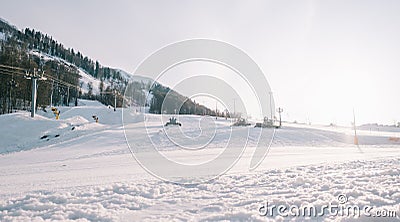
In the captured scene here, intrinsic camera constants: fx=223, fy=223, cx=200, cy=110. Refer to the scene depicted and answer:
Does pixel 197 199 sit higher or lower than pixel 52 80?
lower

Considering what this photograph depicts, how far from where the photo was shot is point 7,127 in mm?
22266

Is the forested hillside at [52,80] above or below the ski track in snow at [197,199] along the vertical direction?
above

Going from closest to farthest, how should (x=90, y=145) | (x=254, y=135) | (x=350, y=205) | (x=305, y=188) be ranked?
(x=350, y=205)
(x=305, y=188)
(x=90, y=145)
(x=254, y=135)

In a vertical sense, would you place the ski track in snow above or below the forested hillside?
below

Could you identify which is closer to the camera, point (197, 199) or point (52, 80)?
point (197, 199)

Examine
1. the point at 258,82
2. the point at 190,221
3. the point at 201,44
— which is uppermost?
the point at 201,44

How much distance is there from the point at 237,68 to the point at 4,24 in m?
216

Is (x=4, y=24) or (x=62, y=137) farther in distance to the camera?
(x=4, y=24)

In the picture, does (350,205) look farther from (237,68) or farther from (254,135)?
(254,135)

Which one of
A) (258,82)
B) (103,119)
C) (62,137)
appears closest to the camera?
(258,82)

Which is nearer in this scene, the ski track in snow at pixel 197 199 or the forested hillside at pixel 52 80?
the ski track in snow at pixel 197 199

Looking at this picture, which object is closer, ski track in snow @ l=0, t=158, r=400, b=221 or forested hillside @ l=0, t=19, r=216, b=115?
ski track in snow @ l=0, t=158, r=400, b=221

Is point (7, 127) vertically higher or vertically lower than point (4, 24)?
lower

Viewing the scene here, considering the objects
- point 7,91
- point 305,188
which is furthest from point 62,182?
point 7,91
